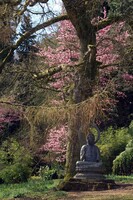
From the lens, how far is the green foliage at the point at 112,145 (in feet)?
55.6

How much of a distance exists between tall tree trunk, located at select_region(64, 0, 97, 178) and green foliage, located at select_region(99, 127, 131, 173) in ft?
18.3

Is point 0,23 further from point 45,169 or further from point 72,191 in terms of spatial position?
point 45,169

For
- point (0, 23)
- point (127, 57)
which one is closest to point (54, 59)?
point (127, 57)

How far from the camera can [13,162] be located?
1570cm

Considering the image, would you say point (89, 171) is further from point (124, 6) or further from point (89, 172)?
point (124, 6)

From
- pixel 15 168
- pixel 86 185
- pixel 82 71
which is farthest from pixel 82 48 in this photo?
pixel 15 168

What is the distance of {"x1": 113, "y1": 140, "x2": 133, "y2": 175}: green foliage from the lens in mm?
15914

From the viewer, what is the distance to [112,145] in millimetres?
17141

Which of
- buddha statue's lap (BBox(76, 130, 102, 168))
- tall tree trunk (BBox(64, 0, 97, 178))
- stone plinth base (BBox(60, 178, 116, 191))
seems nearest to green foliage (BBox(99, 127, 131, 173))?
tall tree trunk (BBox(64, 0, 97, 178))

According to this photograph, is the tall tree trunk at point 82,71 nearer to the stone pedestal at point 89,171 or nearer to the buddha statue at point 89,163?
the buddha statue at point 89,163

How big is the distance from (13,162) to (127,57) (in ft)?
23.5

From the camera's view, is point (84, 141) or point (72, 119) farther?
point (84, 141)

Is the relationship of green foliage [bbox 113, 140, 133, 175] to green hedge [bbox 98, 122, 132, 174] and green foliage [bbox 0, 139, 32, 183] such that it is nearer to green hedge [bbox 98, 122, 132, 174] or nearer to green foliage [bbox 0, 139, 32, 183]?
green hedge [bbox 98, 122, 132, 174]

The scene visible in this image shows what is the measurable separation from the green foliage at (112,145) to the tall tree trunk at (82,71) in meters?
5.57
